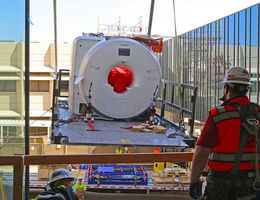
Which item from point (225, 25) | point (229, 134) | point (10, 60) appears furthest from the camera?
point (225, 25)

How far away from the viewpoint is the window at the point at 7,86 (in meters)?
5.00

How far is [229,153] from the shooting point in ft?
A: 10.7

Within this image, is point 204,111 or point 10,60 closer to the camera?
point 10,60

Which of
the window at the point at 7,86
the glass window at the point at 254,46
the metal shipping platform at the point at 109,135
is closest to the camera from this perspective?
the window at the point at 7,86

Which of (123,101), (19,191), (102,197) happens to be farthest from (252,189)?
(102,197)

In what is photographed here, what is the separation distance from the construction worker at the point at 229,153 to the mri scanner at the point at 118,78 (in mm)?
3659

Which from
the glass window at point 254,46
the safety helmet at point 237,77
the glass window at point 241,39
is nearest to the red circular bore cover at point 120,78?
the safety helmet at point 237,77

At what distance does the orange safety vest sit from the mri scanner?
371cm

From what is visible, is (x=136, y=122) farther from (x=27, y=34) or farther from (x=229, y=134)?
(x=229, y=134)

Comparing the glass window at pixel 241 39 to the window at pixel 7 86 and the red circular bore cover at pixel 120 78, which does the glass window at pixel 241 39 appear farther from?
the window at pixel 7 86

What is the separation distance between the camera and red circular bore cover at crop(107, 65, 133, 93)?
23.4 feet

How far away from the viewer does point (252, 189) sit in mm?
3354

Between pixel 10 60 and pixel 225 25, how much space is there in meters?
19.9

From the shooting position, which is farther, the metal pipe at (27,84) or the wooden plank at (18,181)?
the metal pipe at (27,84)
